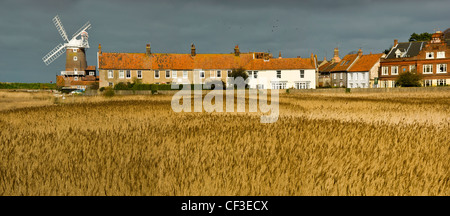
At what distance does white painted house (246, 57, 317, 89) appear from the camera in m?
76.3

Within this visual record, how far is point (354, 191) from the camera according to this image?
5055 mm

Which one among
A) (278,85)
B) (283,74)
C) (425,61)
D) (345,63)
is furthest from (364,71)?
(278,85)

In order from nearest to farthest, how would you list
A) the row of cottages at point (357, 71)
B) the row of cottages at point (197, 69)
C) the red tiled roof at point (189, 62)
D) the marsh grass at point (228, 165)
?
the marsh grass at point (228, 165) < the row of cottages at point (357, 71) < the row of cottages at point (197, 69) < the red tiled roof at point (189, 62)

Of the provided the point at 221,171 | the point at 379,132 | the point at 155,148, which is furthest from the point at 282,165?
the point at 379,132

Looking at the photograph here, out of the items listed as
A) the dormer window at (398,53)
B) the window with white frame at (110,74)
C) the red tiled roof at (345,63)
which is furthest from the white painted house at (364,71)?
the window with white frame at (110,74)

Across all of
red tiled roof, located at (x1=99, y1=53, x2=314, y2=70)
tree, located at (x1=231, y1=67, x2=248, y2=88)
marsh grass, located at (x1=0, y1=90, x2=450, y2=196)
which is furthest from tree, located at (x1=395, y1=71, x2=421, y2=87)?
marsh grass, located at (x1=0, y1=90, x2=450, y2=196)

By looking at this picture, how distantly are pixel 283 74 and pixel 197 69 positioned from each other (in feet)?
59.6

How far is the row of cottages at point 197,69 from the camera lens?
75000 mm

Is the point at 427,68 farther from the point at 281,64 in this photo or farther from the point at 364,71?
the point at 281,64

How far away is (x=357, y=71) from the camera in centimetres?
7556

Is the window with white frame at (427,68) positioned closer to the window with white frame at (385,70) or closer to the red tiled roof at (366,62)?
the window with white frame at (385,70)
